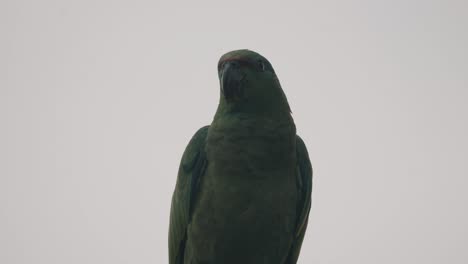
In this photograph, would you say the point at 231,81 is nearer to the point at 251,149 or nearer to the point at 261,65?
the point at 261,65

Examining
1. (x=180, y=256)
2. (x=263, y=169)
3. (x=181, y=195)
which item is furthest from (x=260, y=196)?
(x=180, y=256)

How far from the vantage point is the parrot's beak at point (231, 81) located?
4379 mm

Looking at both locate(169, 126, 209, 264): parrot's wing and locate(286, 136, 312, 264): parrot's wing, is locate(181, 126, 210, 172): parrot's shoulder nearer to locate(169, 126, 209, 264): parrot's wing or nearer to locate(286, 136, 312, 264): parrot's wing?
locate(169, 126, 209, 264): parrot's wing

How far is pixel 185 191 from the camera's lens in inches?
177

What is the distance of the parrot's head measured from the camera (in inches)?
173

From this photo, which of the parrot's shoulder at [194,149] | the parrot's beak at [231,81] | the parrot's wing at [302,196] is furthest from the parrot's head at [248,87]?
the parrot's wing at [302,196]

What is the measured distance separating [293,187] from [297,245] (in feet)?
2.72

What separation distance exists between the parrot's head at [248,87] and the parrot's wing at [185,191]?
54 centimetres

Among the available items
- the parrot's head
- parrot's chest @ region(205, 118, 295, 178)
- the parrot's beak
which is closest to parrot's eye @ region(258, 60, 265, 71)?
the parrot's head

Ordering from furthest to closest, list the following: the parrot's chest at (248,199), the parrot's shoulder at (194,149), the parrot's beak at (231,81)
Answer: the parrot's shoulder at (194,149)
the parrot's beak at (231,81)
the parrot's chest at (248,199)

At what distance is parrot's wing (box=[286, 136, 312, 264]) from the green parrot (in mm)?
11

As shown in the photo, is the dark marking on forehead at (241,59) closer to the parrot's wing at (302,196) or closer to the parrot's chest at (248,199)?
the parrot's chest at (248,199)

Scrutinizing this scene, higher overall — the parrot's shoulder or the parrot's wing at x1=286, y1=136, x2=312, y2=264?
the parrot's shoulder

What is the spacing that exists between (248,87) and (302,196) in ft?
4.45
